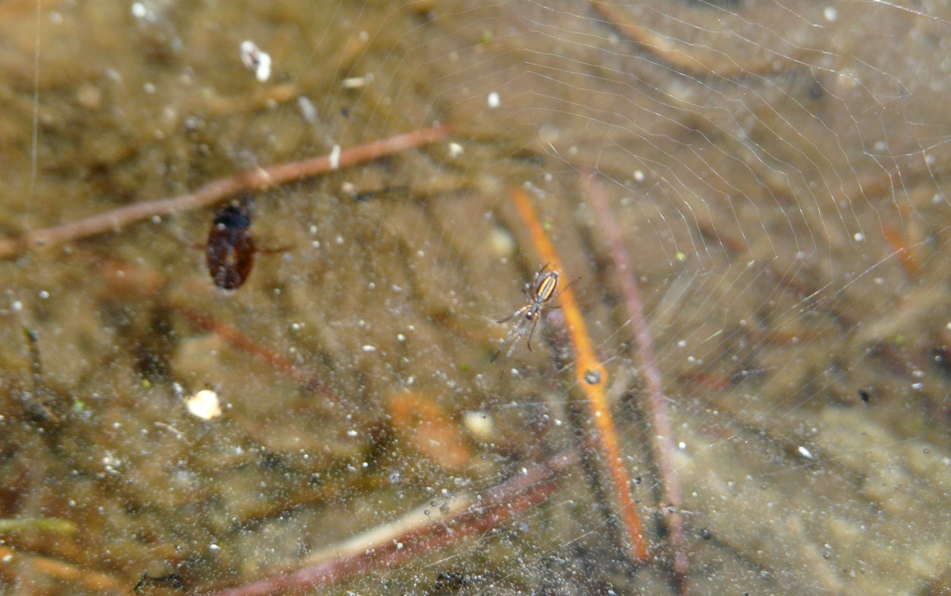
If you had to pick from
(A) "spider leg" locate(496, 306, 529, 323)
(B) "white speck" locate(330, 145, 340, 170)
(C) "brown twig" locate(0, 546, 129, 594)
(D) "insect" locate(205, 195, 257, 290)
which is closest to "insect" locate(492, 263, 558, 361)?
(A) "spider leg" locate(496, 306, 529, 323)

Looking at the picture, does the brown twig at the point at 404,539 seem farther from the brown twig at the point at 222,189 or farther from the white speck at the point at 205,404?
the brown twig at the point at 222,189

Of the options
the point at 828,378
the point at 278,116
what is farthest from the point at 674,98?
the point at 278,116

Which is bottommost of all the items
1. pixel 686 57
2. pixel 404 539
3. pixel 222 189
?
pixel 404 539

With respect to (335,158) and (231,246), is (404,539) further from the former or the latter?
(335,158)

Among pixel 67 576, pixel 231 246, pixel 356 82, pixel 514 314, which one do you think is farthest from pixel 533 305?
pixel 67 576

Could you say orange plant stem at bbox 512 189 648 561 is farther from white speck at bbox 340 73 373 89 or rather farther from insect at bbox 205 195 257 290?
insect at bbox 205 195 257 290

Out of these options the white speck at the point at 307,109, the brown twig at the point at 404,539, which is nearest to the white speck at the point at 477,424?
the brown twig at the point at 404,539
